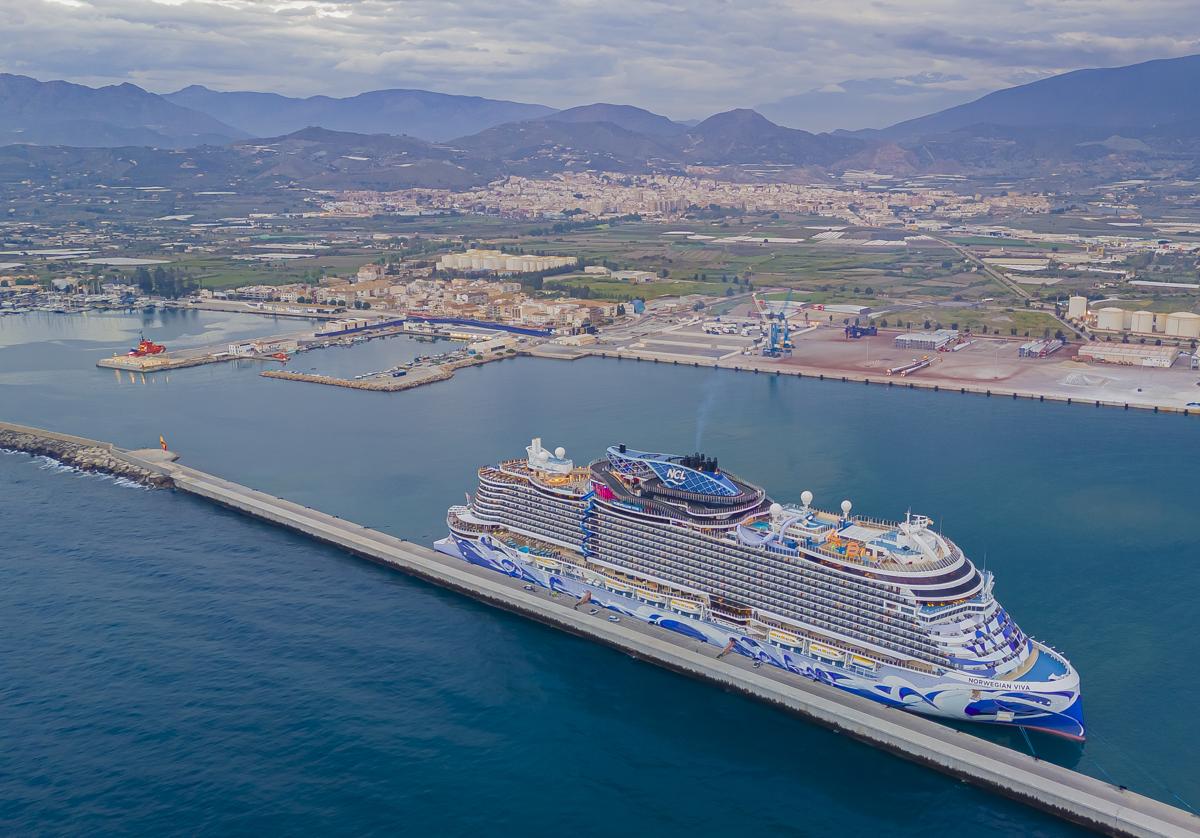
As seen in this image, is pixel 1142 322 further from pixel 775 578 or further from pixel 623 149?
pixel 623 149

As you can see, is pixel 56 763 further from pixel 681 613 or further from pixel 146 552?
pixel 681 613

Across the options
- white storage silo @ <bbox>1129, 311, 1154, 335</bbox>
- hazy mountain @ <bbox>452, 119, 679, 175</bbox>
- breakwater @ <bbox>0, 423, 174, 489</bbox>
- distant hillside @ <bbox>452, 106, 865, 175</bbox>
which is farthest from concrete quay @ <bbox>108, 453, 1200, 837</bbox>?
Answer: distant hillside @ <bbox>452, 106, 865, 175</bbox>

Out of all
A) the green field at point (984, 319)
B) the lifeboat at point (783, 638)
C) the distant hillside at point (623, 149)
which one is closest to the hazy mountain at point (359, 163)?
the distant hillside at point (623, 149)

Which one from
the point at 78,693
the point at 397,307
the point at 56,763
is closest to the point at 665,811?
the point at 56,763

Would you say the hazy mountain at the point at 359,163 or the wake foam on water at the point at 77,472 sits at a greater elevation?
the hazy mountain at the point at 359,163

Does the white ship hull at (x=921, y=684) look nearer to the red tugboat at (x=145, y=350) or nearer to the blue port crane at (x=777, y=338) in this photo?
the blue port crane at (x=777, y=338)


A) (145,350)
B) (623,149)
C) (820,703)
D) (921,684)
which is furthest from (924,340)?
(623,149)

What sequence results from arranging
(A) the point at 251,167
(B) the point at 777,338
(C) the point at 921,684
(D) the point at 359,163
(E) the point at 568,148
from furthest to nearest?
(E) the point at 568,148 → (D) the point at 359,163 → (A) the point at 251,167 → (B) the point at 777,338 → (C) the point at 921,684
